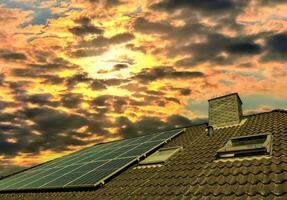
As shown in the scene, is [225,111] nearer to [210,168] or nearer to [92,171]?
[210,168]

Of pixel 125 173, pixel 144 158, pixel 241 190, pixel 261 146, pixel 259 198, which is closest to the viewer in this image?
pixel 259 198

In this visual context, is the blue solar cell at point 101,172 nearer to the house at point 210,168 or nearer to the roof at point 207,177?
the house at point 210,168

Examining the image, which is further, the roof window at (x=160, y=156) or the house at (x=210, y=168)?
the roof window at (x=160, y=156)

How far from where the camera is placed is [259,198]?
299 inches

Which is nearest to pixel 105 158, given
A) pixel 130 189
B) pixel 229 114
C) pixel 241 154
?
pixel 130 189

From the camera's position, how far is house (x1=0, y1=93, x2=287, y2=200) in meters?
8.83

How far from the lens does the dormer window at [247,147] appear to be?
412 inches

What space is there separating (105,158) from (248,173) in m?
8.43

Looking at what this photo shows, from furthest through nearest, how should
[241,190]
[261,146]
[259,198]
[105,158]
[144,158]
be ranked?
1. [105,158]
2. [144,158]
3. [261,146]
4. [241,190]
5. [259,198]

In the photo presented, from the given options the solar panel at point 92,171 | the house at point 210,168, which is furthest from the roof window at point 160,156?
the solar panel at point 92,171

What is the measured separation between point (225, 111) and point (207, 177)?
7597mm

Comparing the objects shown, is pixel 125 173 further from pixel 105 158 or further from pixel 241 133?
pixel 241 133

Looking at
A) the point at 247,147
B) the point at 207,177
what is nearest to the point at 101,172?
the point at 207,177

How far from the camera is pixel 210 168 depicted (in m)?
10.7
